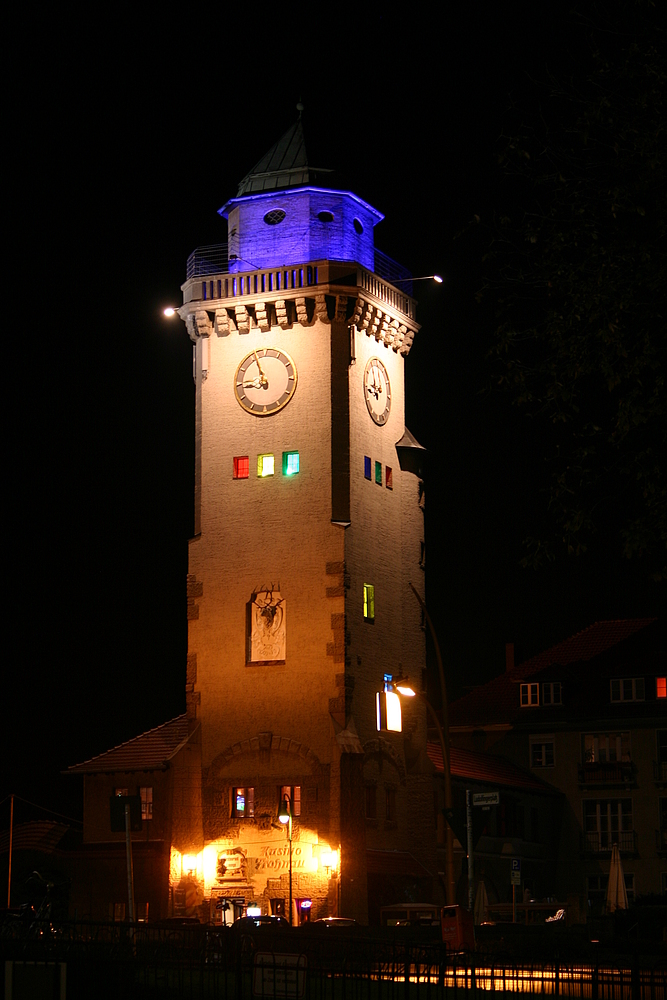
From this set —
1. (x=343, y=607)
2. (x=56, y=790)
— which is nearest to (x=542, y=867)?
(x=343, y=607)

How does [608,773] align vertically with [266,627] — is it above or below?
below

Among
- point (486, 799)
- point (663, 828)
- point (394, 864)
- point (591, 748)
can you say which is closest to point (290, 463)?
point (394, 864)

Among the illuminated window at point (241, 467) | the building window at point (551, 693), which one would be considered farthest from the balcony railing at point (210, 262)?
the building window at point (551, 693)

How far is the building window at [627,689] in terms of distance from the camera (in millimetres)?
80312

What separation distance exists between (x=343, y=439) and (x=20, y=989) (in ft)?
146

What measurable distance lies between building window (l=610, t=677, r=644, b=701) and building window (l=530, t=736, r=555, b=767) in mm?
3890

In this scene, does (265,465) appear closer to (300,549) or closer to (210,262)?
(300,549)

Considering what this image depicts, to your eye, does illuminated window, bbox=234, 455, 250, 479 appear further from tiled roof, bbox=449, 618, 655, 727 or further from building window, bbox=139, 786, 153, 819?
tiled roof, bbox=449, 618, 655, 727

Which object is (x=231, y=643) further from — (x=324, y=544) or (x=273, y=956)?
(x=273, y=956)

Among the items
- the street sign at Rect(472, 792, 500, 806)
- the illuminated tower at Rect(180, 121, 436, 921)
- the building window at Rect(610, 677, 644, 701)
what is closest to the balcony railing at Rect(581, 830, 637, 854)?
the building window at Rect(610, 677, 644, 701)

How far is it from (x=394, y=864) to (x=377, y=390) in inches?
765

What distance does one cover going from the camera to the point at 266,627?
213 feet

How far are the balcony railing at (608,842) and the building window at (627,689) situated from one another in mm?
6512

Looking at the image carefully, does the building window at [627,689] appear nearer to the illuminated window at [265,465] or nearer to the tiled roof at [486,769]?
the tiled roof at [486,769]
